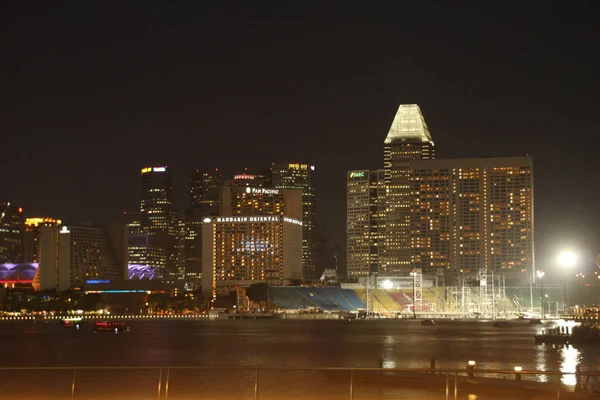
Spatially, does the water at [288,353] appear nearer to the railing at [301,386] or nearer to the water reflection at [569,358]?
the water reflection at [569,358]

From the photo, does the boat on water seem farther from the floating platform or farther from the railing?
the railing

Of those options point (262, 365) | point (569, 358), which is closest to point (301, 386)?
point (262, 365)

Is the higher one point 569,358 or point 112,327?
point 569,358

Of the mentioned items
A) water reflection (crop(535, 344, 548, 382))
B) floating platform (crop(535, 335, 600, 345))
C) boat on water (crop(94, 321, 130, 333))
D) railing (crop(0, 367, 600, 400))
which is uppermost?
railing (crop(0, 367, 600, 400))

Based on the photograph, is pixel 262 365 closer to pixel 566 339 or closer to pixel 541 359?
pixel 541 359

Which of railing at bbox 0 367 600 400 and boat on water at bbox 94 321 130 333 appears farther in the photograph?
boat on water at bbox 94 321 130 333

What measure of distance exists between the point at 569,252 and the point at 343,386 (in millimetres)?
31645

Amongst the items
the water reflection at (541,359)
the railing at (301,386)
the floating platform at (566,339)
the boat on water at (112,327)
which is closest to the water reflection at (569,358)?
the water reflection at (541,359)

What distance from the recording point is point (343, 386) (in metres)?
53.2

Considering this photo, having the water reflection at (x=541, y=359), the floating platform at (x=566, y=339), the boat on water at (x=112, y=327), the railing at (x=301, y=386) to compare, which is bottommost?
the boat on water at (x=112, y=327)

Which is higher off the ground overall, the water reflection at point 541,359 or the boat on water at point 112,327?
the water reflection at point 541,359

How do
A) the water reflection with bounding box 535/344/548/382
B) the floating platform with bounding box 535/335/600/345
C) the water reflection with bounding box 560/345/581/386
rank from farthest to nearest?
the floating platform with bounding box 535/335/600/345 → the water reflection with bounding box 560/345/581/386 → the water reflection with bounding box 535/344/548/382

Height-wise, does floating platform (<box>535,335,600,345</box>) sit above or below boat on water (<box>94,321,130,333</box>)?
above

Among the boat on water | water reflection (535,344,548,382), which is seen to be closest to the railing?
water reflection (535,344,548,382)
